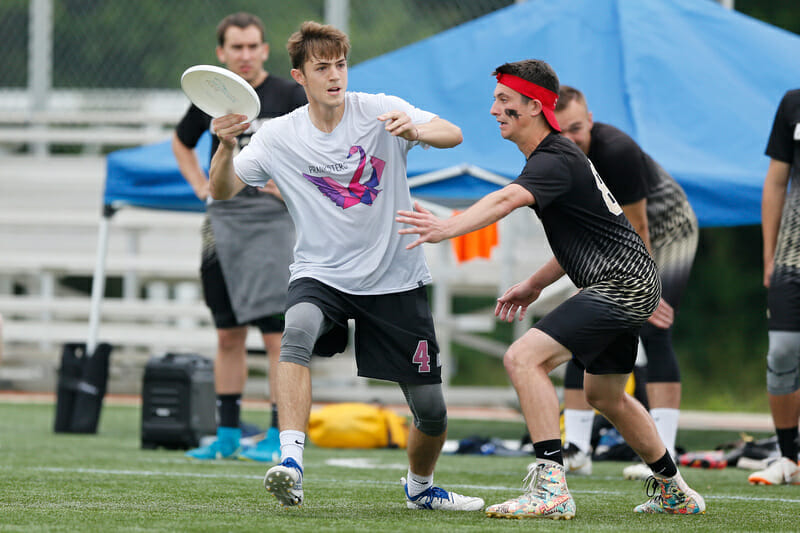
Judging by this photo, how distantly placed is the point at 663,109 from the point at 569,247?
12.7 ft

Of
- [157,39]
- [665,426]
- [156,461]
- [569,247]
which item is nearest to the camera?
[569,247]

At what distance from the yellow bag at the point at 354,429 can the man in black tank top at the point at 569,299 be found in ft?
12.1

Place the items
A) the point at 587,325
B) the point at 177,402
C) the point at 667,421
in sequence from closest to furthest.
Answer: the point at 587,325
the point at 667,421
the point at 177,402

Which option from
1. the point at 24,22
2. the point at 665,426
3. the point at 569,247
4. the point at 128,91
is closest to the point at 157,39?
the point at 128,91

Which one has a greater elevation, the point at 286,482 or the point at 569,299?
the point at 569,299

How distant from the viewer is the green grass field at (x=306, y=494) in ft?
13.1

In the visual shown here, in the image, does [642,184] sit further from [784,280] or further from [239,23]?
[239,23]

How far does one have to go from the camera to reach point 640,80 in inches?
318

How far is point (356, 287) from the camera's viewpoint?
450cm

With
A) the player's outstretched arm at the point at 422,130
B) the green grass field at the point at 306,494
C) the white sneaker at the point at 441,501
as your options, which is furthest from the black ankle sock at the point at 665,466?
the player's outstretched arm at the point at 422,130

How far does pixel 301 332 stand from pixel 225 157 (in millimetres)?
743

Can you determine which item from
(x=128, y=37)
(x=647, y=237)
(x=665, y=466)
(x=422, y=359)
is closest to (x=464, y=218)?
(x=422, y=359)

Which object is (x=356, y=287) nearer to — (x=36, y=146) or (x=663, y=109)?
(x=663, y=109)

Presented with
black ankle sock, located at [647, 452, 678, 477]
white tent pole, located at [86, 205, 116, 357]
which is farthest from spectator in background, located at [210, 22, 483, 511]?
white tent pole, located at [86, 205, 116, 357]
